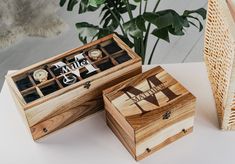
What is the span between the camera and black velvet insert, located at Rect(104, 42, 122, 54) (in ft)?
2.95

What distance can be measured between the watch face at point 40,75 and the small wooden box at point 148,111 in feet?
0.46

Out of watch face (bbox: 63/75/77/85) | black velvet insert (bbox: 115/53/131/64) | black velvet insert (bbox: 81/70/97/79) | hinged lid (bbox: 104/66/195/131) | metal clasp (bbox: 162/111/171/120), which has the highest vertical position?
watch face (bbox: 63/75/77/85)

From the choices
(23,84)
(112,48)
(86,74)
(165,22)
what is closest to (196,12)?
(165,22)

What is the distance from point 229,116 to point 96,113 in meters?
0.30

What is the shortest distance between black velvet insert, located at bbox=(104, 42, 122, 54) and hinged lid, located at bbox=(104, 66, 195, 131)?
0.09 metres

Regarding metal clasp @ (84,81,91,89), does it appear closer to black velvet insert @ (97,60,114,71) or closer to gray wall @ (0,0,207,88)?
black velvet insert @ (97,60,114,71)

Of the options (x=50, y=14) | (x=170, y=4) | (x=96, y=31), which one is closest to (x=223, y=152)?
(x=96, y=31)

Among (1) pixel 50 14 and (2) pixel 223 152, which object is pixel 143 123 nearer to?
(2) pixel 223 152

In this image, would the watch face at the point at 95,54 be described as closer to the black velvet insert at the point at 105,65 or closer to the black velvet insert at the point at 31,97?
the black velvet insert at the point at 105,65

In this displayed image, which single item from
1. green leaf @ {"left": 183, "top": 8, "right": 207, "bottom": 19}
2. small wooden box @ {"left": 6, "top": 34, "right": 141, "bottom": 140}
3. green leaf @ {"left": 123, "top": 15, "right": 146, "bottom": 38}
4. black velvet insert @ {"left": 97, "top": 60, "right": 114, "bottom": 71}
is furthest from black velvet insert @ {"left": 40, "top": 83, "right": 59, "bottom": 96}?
green leaf @ {"left": 183, "top": 8, "right": 207, "bottom": 19}

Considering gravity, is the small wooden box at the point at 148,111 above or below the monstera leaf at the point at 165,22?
below

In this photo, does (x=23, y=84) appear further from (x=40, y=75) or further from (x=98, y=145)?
(x=98, y=145)

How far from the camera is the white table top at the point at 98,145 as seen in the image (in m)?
0.80

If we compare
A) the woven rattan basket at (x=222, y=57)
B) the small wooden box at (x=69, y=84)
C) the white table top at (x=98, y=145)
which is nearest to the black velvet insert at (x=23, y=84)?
the small wooden box at (x=69, y=84)
